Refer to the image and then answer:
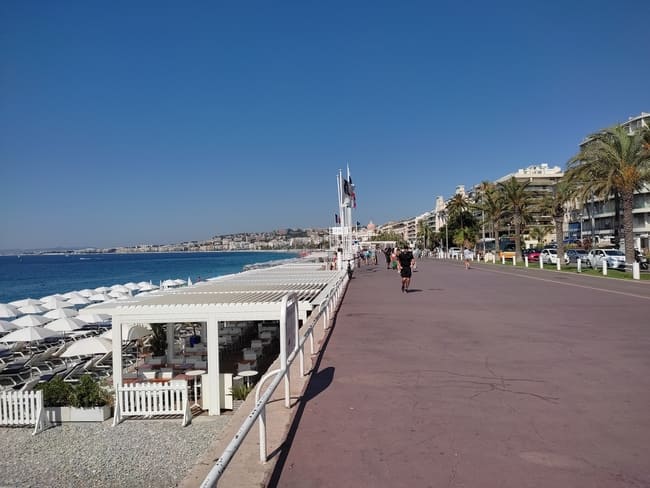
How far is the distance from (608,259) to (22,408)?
3375cm

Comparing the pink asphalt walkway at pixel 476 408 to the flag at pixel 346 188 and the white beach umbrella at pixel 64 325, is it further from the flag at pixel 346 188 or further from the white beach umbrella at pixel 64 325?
the flag at pixel 346 188

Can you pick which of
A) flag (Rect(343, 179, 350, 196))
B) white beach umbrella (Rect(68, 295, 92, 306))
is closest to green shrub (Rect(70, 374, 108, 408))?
white beach umbrella (Rect(68, 295, 92, 306))

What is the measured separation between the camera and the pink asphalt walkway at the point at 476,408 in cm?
419

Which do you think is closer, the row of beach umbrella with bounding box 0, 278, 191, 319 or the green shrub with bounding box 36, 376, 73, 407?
the green shrub with bounding box 36, 376, 73, 407

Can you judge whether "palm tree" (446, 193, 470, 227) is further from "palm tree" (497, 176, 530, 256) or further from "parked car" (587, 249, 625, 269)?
"parked car" (587, 249, 625, 269)

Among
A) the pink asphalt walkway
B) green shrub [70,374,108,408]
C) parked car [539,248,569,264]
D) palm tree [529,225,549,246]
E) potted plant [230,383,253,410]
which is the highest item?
palm tree [529,225,549,246]

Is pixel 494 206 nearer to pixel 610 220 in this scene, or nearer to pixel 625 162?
pixel 610 220

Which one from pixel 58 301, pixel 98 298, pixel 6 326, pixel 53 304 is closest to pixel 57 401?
pixel 6 326

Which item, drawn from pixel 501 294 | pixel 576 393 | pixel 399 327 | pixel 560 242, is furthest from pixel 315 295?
pixel 560 242

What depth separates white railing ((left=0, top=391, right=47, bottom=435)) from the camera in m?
10.4

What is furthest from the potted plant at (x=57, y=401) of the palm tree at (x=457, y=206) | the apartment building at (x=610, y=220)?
the palm tree at (x=457, y=206)

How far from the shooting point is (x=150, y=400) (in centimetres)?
1043

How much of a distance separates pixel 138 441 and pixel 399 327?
5.57 metres

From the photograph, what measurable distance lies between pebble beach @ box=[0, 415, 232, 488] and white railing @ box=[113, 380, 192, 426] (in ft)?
0.59
